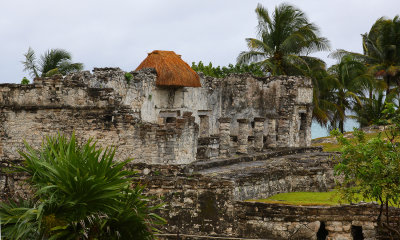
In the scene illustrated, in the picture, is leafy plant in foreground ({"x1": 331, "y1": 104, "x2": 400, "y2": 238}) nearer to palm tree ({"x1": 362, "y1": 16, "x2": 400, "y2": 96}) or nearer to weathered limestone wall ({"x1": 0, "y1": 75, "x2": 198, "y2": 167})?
weathered limestone wall ({"x1": 0, "y1": 75, "x2": 198, "y2": 167})

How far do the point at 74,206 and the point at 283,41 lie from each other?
22.8m

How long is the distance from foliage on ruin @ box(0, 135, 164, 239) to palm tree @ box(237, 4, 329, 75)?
21.7 metres

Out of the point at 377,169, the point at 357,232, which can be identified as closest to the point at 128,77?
the point at 357,232

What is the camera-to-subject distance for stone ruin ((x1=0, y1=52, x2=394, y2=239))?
364 inches

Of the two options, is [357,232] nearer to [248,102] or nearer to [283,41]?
[248,102]

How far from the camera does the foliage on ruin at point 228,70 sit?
2967 centimetres

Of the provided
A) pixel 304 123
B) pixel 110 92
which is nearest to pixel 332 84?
pixel 304 123

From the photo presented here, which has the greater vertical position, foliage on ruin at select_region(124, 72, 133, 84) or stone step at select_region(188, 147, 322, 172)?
foliage on ruin at select_region(124, 72, 133, 84)

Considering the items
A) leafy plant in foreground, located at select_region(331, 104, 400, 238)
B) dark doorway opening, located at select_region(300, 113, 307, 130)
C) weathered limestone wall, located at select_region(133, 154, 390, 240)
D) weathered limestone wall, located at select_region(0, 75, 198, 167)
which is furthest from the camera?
dark doorway opening, located at select_region(300, 113, 307, 130)

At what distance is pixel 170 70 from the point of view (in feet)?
74.3

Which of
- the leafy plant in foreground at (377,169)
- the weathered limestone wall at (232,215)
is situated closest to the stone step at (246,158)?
the weathered limestone wall at (232,215)

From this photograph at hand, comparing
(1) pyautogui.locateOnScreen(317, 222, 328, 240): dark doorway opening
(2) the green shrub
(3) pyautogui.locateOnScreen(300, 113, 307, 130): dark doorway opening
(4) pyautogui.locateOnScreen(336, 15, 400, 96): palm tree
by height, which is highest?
(4) pyautogui.locateOnScreen(336, 15, 400, 96): palm tree

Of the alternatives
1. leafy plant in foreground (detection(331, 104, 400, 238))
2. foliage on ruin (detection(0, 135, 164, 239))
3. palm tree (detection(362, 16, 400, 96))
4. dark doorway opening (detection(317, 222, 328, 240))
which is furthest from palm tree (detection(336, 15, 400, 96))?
foliage on ruin (detection(0, 135, 164, 239))

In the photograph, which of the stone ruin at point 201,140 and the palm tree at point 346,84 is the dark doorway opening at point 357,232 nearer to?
the stone ruin at point 201,140
